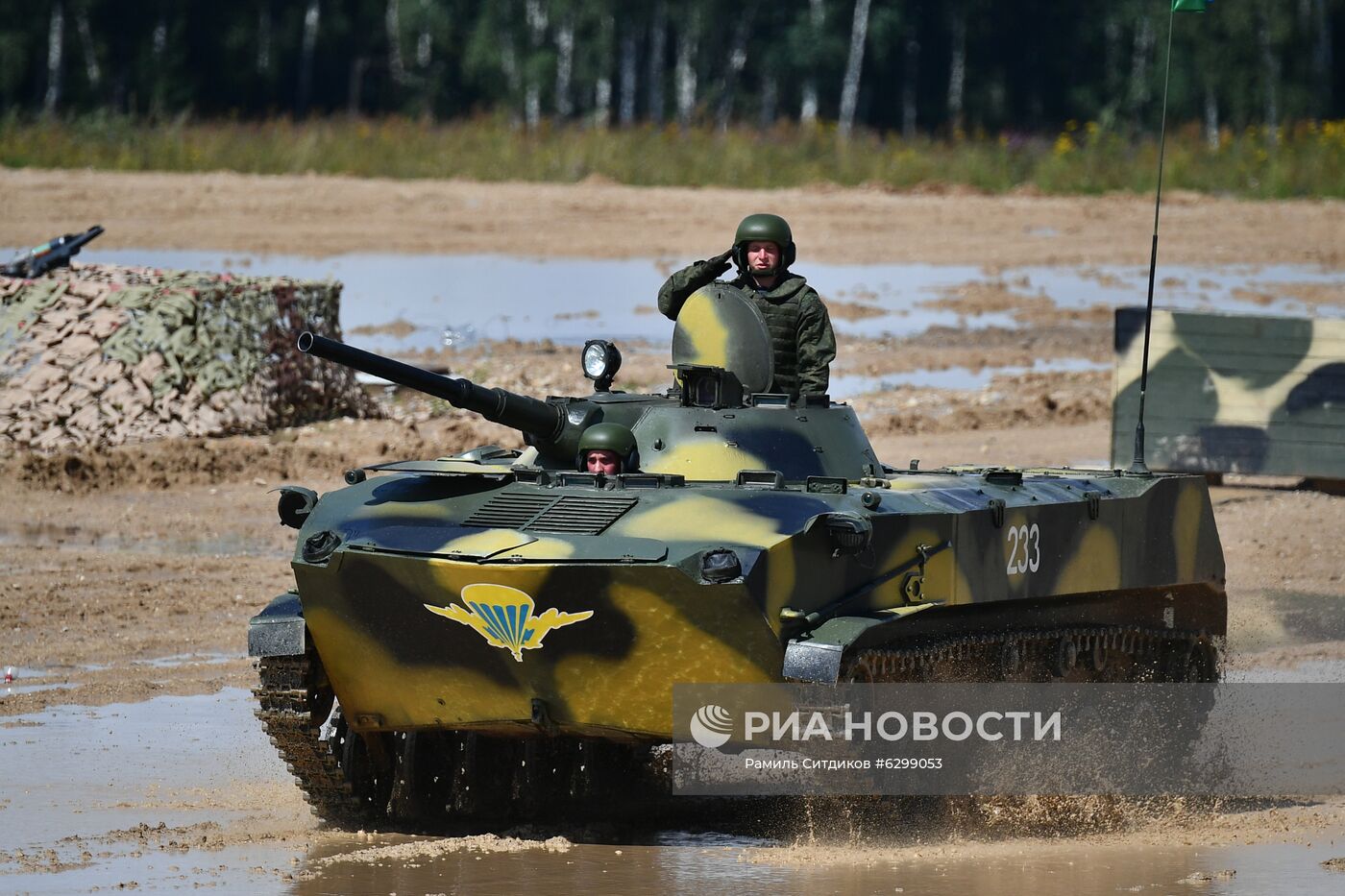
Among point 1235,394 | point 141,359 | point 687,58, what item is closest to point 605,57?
point 687,58

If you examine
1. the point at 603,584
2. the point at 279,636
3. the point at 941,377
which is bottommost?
the point at 941,377

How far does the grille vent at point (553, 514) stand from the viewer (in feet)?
31.6

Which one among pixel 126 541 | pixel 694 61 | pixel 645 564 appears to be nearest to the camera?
pixel 645 564

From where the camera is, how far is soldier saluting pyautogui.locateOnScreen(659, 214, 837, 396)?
1138cm

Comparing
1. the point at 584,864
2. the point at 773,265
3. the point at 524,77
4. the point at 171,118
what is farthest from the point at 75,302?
the point at 524,77

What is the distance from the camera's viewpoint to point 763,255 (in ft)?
37.8

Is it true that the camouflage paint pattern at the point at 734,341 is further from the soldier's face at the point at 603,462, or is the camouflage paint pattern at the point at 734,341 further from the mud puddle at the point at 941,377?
the mud puddle at the point at 941,377

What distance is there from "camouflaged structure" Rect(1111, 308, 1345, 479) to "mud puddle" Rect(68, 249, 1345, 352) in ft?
22.2

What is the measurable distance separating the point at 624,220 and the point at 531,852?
22.6 m

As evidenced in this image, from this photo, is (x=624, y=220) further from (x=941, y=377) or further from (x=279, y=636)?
(x=279, y=636)

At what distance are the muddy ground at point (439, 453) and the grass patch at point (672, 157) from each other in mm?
1008

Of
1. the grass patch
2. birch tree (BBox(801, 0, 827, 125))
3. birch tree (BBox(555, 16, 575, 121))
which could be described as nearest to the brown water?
the grass patch

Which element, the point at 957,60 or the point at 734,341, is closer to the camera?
the point at 734,341

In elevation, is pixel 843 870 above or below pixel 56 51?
below
